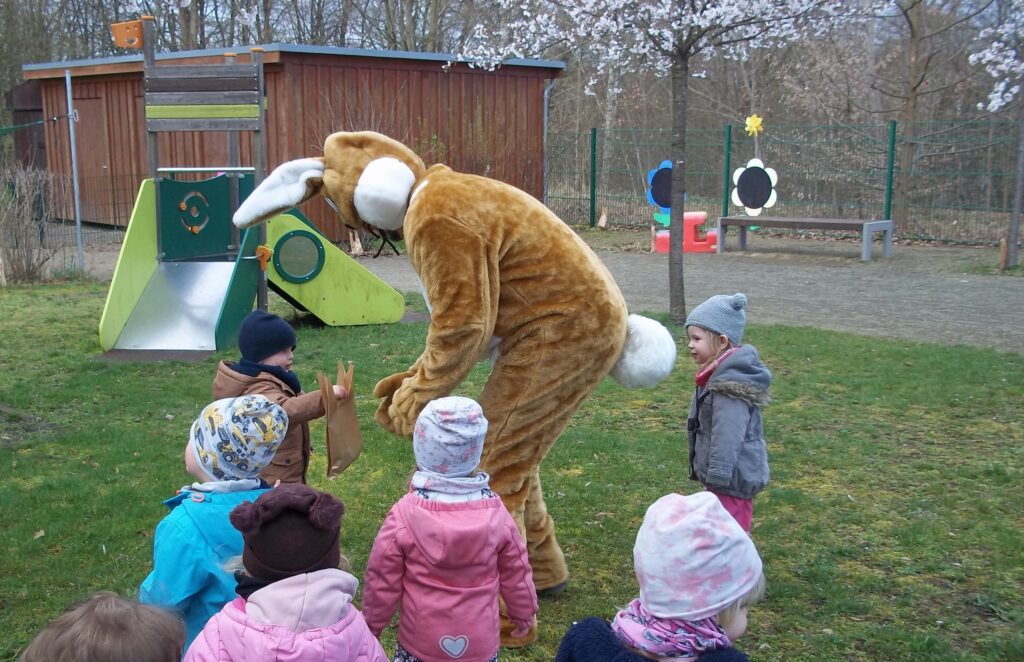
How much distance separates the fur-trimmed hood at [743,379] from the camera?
3.58 m

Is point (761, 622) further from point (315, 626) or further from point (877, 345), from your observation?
point (877, 345)

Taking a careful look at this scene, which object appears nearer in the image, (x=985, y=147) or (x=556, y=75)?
(x=985, y=147)

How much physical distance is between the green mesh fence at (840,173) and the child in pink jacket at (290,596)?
54.7 feet

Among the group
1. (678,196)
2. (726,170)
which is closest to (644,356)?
(678,196)

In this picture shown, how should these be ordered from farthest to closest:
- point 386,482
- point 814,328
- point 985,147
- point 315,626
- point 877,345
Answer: point 985,147
point 814,328
point 877,345
point 386,482
point 315,626

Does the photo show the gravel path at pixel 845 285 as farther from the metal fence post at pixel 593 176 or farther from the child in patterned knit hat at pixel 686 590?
the child in patterned knit hat at pixel 686 590

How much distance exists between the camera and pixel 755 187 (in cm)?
1825

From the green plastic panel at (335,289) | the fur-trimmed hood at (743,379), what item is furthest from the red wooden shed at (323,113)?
the fur-trimmed hood at (743,379)

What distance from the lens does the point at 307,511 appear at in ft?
7.18

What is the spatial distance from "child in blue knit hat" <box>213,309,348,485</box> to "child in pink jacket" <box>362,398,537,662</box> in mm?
916

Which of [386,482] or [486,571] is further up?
[486,571]

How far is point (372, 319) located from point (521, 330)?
21.7ft

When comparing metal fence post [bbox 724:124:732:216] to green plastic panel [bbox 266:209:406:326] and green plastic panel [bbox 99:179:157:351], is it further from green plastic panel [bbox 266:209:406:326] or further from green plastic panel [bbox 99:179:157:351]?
green plastic panel [bbox 99:179:157:351]

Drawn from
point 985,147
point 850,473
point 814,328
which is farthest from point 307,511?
point 985,147
